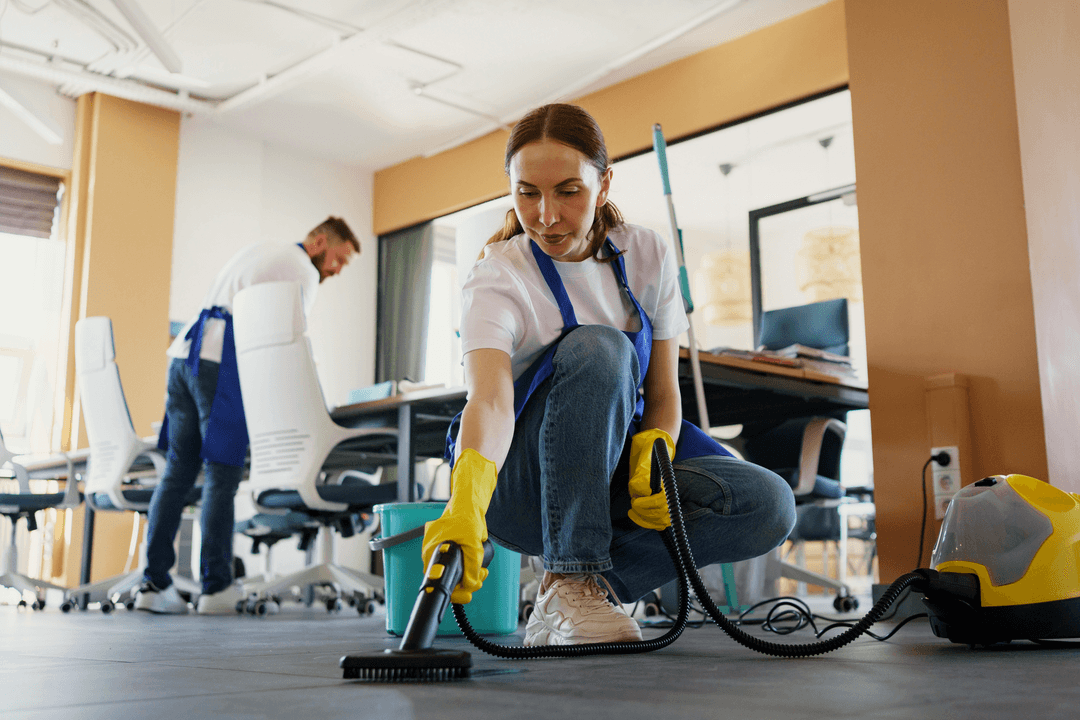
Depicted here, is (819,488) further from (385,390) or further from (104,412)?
(104,412)

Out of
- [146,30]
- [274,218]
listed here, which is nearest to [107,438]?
[146,30]

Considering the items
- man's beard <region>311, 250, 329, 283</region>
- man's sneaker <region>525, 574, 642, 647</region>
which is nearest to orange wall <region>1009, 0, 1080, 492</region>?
man's sneaker <region>525, 574, 642, 647</region>

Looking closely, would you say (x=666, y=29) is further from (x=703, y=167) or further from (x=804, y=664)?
(x=804, y=664)

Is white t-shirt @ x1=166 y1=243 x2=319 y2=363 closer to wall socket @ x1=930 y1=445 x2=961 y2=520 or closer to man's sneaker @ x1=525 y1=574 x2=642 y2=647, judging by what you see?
wall socket @ x1=930 y1=445 x2=961 y2=520

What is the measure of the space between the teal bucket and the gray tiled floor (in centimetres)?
48

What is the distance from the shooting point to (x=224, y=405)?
127 inches

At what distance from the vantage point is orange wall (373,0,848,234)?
196 inches

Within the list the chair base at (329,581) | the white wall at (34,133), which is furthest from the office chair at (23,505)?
the white wall at (34,133)

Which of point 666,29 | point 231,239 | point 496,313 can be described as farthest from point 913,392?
point 231,239

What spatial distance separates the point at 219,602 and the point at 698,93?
12.6 feet

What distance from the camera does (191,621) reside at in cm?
258

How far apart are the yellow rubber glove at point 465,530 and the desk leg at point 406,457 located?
1853 mm

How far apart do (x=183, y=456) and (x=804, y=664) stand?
260cm

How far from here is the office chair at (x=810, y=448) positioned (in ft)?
9.63
